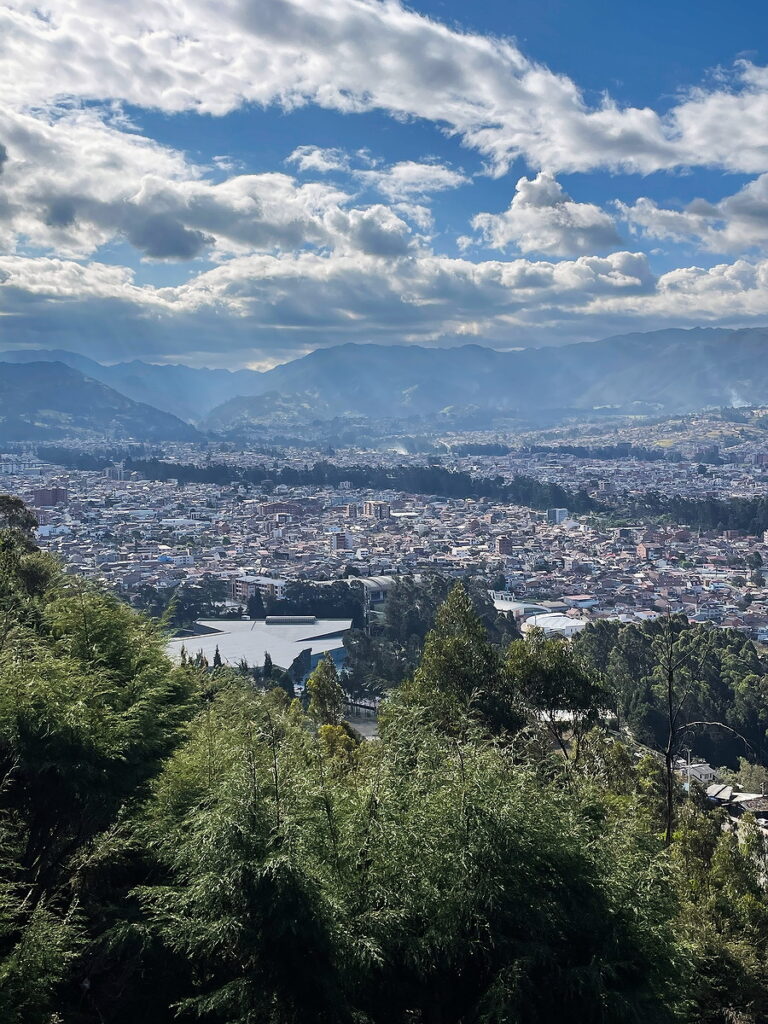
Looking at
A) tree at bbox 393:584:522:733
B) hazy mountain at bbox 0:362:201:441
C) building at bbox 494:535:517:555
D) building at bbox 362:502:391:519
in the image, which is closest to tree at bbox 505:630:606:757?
tree at bbox 393:584:522:733

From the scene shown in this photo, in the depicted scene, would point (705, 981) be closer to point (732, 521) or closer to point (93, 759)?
point (93, 759)

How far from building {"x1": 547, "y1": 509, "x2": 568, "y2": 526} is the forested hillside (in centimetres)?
5427

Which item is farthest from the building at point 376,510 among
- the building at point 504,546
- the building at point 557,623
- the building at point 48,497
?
the building at point 557,623

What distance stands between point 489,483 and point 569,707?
63.4 meters

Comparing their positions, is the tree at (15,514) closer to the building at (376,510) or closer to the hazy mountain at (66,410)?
the building at (376,510)

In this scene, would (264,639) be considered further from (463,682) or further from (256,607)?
(463,682)

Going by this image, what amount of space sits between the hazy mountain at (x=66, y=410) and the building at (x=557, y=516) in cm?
7380

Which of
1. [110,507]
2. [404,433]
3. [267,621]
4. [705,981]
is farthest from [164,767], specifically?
[404,433]

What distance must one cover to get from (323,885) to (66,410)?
141 metres

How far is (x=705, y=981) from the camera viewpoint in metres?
5.01

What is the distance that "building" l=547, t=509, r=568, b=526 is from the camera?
60175 millimetres

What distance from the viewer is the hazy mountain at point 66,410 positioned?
121938 millimetres

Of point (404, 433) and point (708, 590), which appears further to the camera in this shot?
point (404, 433)

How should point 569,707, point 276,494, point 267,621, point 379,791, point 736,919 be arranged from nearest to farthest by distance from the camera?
point 379,791
point 736,919
point 569,707
point 267,621
point 276,494
